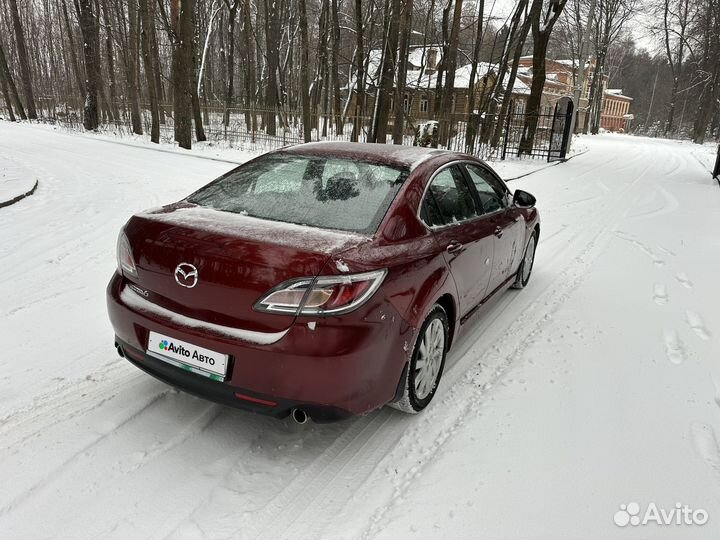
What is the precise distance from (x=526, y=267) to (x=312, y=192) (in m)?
3.22

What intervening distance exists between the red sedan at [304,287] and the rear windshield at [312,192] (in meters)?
0.01

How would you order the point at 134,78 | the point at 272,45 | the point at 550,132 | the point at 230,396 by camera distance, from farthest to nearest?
the point at 272,45, the point at 134,78, the point at 550,132, the point at 230,396

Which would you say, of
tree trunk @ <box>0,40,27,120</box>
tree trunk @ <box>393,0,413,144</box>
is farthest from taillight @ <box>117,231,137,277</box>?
tree trunk @ <box>0,40,27,120</box>

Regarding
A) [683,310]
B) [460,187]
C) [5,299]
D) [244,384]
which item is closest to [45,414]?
[244,384]

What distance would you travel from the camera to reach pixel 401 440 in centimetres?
293

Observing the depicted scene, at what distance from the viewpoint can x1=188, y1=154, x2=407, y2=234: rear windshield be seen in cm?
289

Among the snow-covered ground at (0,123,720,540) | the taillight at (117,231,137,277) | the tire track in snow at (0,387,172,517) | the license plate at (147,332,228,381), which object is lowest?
the snow-covered ground at (0,123,720,540)

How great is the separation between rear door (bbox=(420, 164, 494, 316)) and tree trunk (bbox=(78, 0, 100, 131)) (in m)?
27.4

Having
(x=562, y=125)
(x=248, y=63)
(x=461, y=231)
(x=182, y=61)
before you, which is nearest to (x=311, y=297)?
(x=461, y=231)

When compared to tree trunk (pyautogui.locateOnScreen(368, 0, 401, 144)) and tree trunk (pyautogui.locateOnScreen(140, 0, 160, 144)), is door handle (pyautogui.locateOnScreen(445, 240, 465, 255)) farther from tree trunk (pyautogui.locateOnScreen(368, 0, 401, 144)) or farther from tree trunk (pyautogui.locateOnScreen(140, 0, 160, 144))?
tree trunk (pyautogui.locateOnScreen(140, 0, 160, 144))

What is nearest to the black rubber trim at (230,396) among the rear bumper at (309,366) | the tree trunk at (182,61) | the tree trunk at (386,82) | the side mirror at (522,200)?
the rear bumper at (309,366)

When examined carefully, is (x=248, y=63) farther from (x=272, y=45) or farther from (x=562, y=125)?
(x=562, y=125)

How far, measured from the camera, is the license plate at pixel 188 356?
2.47m

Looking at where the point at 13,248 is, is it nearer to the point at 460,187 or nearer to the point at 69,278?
the point at 69,278
